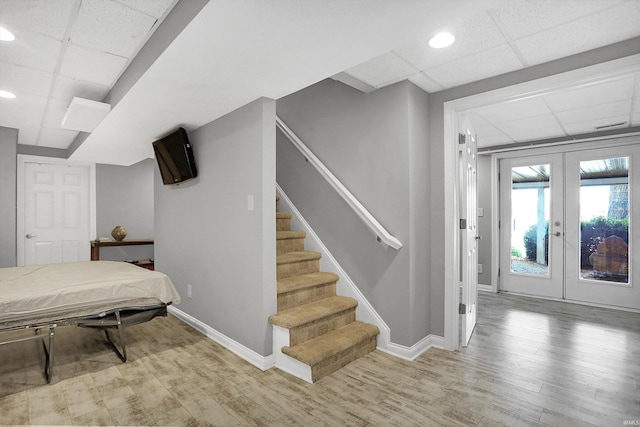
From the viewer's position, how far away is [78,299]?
2.28 meters

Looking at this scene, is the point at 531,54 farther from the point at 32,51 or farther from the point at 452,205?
the point at 32,51

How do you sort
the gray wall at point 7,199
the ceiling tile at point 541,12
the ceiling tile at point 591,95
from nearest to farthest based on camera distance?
the ceiling tile at point 541,12, the ceiling tile at point 591,95, the gray wall at point 7,199

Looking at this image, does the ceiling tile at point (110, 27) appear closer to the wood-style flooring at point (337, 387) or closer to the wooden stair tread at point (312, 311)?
the wooden stair tread at point (312, 311)

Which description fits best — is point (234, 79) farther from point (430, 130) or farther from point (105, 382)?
point (105, 382)

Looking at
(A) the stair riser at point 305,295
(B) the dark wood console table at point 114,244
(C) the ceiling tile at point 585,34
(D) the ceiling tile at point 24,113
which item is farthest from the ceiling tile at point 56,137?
(C) the ceiling tile at point 585,34

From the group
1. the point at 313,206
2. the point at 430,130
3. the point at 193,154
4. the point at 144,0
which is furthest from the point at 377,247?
the point at 144,0

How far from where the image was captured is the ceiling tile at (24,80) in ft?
8.28

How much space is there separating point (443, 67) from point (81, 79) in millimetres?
2947

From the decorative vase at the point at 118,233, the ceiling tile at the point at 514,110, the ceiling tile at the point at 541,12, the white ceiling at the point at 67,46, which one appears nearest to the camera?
the ceiling tile at the point at 541,12

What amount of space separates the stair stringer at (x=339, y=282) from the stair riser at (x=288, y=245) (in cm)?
7

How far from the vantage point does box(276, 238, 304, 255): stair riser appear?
3241mm

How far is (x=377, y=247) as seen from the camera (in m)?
2.77

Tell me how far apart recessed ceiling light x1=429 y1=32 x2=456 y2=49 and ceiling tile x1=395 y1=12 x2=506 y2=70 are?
3cm

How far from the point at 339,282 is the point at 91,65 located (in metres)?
2.71
